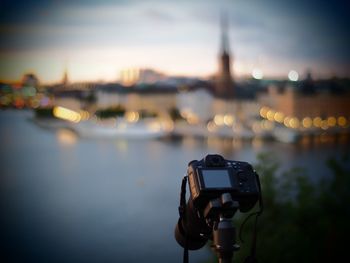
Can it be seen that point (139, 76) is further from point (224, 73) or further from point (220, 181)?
point (220, 181)

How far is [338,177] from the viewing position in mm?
3723

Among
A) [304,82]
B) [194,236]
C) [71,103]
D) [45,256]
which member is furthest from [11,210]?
[194,236]

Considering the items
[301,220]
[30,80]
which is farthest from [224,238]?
[30,80]

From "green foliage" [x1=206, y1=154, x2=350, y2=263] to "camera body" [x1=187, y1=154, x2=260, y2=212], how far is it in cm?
191

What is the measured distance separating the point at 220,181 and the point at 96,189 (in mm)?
5073

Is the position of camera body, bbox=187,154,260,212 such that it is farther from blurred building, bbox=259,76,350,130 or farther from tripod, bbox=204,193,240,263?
blurred building, bbox=259,76,350,130

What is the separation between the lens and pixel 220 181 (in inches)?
25.1

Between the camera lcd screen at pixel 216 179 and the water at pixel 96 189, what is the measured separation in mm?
3569

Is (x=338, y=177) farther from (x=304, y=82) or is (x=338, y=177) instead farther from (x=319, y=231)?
(x=304, y=82)

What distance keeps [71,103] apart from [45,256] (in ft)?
4.99

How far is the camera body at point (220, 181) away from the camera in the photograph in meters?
0.63

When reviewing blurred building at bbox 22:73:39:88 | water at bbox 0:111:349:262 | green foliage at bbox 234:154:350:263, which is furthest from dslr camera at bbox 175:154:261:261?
blurred building at bbox 22:73:39:88

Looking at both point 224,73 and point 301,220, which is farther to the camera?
point 224,73

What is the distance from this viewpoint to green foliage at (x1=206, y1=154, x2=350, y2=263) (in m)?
2.78
